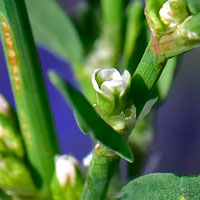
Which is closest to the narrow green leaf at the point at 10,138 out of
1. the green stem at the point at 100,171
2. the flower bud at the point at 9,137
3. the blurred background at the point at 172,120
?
the flower bud at the point at 9,137

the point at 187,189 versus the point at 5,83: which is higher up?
the point at 187,189

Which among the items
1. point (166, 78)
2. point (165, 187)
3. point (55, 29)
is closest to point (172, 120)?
point (55, 29)

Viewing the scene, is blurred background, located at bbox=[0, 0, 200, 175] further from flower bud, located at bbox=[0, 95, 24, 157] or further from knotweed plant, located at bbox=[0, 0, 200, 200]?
flower bud, located at bbox=[0, 95, 24, 157]

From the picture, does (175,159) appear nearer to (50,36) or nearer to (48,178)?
(50,36)

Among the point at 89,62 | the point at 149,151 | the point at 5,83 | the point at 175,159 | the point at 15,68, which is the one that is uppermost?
the point at 15,68

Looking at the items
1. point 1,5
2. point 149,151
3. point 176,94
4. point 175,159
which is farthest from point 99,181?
point 176,94

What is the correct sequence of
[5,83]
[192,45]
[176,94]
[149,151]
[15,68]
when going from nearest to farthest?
[192,45]
[15,68]
[149,151]
[5,83]
[176,94]

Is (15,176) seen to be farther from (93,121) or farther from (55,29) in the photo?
(55,29)

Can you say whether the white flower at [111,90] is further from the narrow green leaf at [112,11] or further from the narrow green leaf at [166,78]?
the narrow green leaf at [112,11]
